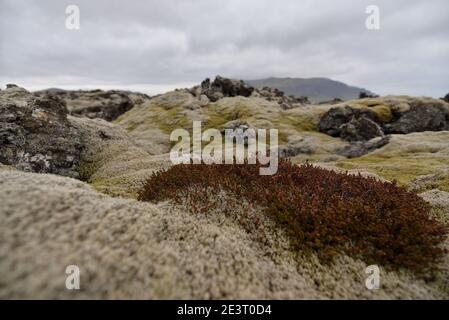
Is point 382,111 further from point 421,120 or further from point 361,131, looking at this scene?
point 361,131

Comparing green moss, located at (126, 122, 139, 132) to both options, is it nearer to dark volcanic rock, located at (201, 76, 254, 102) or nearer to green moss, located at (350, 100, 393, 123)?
dark volcanic rock, located at (201, 76, 254, 102)

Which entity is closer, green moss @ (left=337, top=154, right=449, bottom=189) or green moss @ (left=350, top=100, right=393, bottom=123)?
Answer: green moss @ (left=337, top=154, right=449, bottom=189)

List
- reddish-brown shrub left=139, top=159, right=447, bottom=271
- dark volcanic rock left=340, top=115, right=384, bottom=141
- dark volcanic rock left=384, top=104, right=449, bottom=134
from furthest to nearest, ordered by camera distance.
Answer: dark volcanic rock left=384, top=104, right=449, bottom=134 → dark volcanic rock left=340, top=115, right=384, bottom=141 → reddish-brown shrub left=139, top=159, right=447, bottom=271

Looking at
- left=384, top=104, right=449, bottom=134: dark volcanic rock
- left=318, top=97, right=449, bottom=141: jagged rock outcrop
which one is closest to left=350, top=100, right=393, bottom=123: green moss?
left=318, top=97, right=449, bottom=141: jagged rock outcrop

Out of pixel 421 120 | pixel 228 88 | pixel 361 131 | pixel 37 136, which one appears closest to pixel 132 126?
pixel 228 88

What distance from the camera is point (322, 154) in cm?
6347

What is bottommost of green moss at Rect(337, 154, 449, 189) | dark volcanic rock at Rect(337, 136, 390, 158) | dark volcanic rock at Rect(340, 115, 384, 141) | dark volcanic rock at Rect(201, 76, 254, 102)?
green moss at Rect(337, 154, 449, 189)

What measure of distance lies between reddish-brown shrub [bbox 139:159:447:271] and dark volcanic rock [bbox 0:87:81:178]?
48.1ft

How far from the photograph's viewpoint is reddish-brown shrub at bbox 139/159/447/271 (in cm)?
1257

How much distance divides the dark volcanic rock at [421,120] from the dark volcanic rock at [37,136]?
3272 inches

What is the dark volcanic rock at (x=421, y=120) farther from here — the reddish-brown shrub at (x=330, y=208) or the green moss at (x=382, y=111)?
the reddish-brown shrub at (x=330, y=208)
